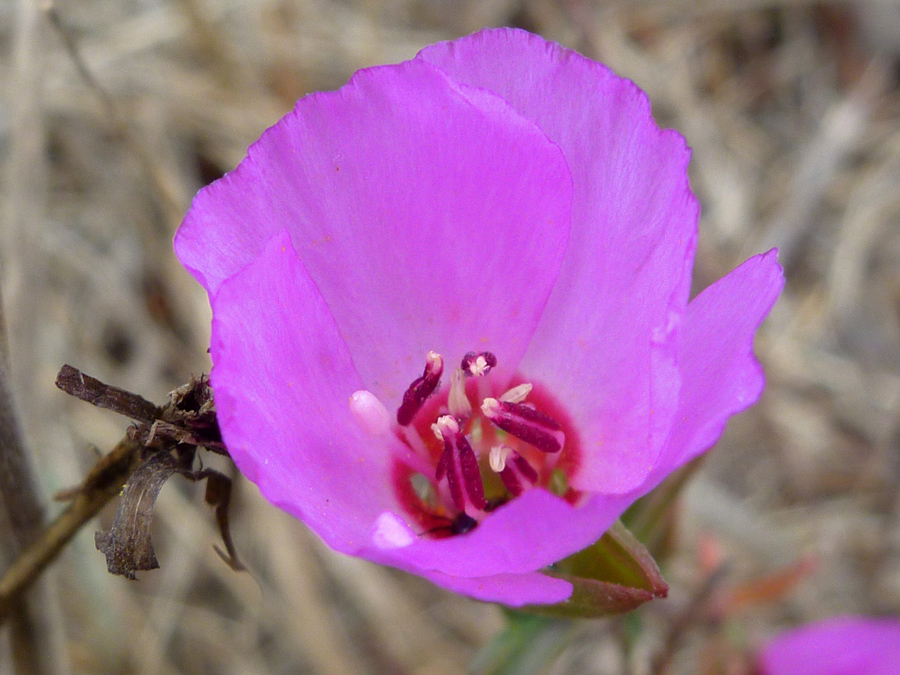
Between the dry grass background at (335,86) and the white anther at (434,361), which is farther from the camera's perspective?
the dry grass background at (335,86)

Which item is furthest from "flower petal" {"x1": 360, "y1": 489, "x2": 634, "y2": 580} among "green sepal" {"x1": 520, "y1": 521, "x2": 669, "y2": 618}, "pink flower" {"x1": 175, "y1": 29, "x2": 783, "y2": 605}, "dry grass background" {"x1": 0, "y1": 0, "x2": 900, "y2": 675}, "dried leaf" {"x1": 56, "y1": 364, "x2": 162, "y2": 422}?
"dry grass background" {"x1": 0, "y1": 0, "x2": 900, "y2": 675}

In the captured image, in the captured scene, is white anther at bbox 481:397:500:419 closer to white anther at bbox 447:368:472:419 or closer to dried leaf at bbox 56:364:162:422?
white anther at bbox 447:368:472:419

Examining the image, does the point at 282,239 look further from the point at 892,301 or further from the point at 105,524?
the point at 892,301

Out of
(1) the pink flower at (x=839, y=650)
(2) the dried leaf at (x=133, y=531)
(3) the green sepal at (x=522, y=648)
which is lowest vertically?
(1) the pink flower at (x=839, y=650)

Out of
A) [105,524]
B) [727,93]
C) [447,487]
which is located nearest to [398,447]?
[447,487]

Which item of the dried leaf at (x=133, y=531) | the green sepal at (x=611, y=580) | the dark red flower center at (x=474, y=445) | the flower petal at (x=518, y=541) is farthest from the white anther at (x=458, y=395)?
the dried leaf at (x=133, y=531)

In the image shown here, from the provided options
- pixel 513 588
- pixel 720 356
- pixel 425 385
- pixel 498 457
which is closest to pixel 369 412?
pixel 425 385

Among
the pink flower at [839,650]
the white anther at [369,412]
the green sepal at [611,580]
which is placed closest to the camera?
the green sepal at [611,580]

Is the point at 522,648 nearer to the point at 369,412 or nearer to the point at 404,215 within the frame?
the point at 369,412

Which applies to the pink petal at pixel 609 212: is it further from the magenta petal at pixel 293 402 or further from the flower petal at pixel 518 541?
the magenta petal at pixel 293 402
